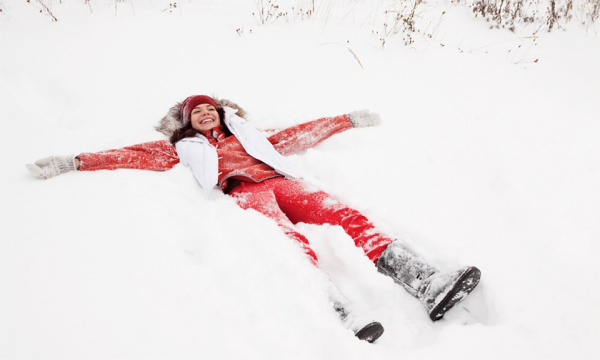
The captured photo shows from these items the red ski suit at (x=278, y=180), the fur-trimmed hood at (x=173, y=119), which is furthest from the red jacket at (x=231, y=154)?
the fur-trimmed hood at (x=173, y=119)

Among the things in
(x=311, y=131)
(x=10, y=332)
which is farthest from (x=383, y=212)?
(x=10, y=332)

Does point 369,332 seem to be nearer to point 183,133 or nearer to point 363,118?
point 363,118

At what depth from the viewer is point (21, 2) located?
440 centimetres

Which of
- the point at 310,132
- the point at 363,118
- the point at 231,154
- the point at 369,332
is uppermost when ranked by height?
the point at 363,118

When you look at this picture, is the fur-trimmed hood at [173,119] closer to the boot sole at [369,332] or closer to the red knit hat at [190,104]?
the red knit hat at [190,104]

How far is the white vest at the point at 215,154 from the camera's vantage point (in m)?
2.31

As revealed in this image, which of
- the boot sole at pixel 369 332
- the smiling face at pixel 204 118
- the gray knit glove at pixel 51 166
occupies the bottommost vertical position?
the boot sole at pixel 369 332

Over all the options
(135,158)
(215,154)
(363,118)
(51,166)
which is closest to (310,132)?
(363,118)

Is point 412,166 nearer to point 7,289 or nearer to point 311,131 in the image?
point 311,131

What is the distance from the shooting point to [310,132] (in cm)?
273

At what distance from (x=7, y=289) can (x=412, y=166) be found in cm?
230

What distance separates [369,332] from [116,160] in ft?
6.30

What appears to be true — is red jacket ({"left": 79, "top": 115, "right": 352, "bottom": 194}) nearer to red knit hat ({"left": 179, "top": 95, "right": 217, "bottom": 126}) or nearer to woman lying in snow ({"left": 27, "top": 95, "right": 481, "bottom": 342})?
woman lying in snow ({"left": 27, "top": 95, "right": 481, "bottom": 342})

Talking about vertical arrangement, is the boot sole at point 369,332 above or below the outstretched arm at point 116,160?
below
